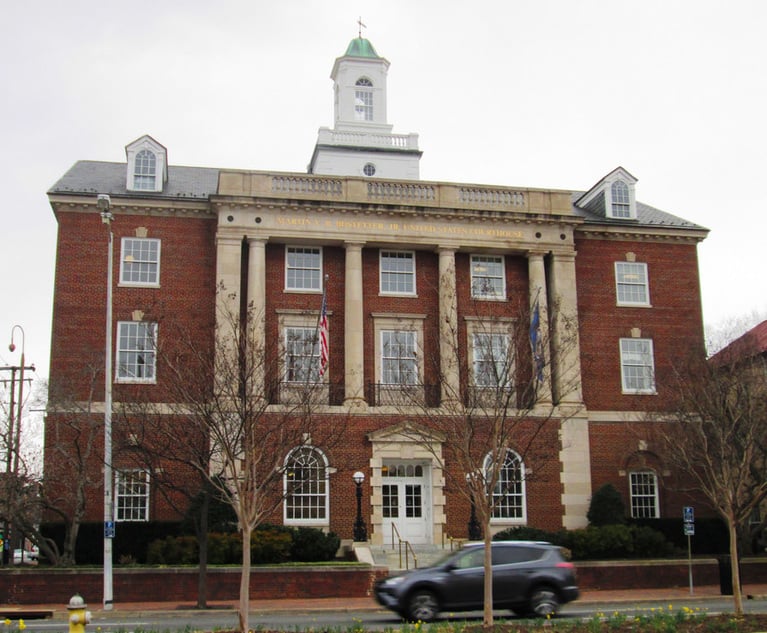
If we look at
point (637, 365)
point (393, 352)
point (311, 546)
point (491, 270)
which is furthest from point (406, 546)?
point (637, 365)

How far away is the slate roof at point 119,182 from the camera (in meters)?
37.0

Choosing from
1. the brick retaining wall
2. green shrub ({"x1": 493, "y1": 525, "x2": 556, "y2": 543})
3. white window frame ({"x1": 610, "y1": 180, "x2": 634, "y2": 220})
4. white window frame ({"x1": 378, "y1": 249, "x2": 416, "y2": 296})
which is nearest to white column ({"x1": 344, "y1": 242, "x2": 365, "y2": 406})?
white window frame ({"x1": 378, "y1": 249, "x2": 416, "y2": 296})

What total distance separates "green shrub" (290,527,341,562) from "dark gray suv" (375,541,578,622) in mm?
9720

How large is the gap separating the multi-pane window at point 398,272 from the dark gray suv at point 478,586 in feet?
56.9

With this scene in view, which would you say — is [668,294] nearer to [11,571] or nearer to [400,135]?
[400,135]

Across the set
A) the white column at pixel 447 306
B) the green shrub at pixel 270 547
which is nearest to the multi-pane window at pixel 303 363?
the green shrub at pixel 270 547

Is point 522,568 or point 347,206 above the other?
point 347,206

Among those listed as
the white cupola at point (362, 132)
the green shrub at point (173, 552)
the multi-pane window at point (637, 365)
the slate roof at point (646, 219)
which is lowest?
the green shrub at point (173, 552)

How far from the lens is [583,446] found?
37094 mm

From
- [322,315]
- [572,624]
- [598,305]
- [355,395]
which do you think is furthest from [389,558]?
[572,624]

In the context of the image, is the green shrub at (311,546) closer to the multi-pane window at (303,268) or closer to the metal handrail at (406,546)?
the metal handrail at (406,546)

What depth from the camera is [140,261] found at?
120 ft

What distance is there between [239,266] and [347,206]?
4.71m

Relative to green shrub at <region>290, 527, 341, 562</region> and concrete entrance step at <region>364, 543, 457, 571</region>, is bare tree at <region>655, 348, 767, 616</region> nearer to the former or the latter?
concrete entrance step at <region>364, 543, 457, 571</region>
